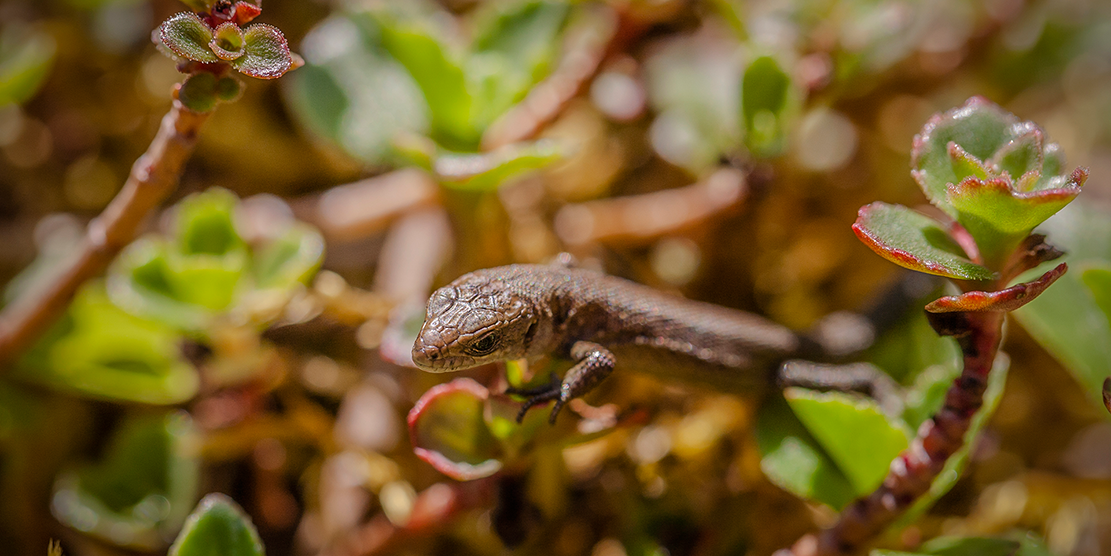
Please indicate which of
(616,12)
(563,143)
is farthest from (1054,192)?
(616,12)

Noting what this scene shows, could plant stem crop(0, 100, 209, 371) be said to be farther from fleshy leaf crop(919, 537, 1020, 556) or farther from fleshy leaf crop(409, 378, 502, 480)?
fleshy leaf crop(919, 537, 1020, 556)

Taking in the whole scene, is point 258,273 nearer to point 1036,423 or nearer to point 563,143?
point 563,143

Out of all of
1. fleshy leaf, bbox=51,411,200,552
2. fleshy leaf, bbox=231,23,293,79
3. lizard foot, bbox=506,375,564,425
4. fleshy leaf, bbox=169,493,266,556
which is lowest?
fleshy leaf, bbox=51,411,200,552

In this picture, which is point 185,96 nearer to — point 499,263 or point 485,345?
point 485,345

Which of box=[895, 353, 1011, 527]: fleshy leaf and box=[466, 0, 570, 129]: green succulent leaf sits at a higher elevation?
box=[466, 0, 570, 129]: green succulent leaf

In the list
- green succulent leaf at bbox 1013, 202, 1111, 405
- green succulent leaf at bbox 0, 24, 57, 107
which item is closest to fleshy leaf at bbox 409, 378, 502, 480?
green succulent leaf at bbox 1013, 202, 1111, 405

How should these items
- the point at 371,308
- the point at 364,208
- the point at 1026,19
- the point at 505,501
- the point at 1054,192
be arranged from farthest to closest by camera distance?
1. the point at 1026,19
2. the point at 364,208
3. the point at 371,308
4. the point at 505,501
5. the point at 1054,192

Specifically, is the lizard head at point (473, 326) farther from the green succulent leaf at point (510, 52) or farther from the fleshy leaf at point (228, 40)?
the fleshy leaf at point (228, 40)
